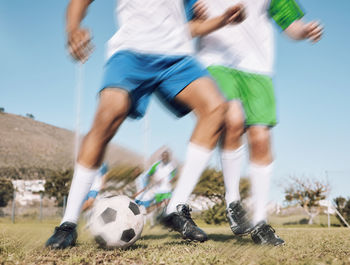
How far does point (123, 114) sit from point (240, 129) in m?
1.17

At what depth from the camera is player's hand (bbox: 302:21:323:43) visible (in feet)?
10.7

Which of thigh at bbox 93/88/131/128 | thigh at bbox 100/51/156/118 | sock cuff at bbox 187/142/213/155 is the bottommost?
sock cuff at bbox 187/142/213/155

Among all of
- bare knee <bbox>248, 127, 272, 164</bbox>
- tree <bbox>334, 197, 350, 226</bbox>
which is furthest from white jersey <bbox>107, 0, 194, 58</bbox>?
tree <bbox>334, 197, 350, 226</bbox>

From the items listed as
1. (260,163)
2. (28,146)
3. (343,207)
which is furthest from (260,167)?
(28,146)

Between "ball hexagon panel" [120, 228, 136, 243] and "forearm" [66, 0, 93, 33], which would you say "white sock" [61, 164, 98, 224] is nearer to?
"ball hexagon panel" [120, 228, 136, 243]

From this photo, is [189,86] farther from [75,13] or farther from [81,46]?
[75,13]

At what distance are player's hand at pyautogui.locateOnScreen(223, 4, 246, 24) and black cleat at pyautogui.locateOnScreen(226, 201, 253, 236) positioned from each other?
140 cm

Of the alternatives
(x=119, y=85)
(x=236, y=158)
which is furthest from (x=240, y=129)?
(x=119, y=85)

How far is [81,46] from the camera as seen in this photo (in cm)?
236

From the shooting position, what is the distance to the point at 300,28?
11.5ft

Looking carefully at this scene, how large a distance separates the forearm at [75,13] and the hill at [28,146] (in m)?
34.3

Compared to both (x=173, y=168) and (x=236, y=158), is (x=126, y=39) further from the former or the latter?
(x=173, y=168)

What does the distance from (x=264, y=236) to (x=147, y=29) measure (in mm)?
1737

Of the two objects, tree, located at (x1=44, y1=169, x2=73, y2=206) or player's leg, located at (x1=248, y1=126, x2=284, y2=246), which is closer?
player's leg, located at (x1=248, y1=126, x2=284, y2=246)
